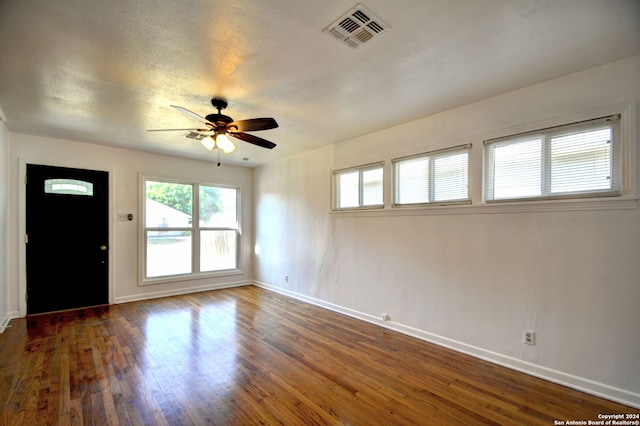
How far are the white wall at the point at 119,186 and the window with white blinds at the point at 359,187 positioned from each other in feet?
9.35

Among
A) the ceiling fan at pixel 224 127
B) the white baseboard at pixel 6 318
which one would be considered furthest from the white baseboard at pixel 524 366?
the white baseboard at pixel 6 318

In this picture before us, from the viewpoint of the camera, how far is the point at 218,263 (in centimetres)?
633

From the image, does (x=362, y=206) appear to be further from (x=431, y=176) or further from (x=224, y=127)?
(x=224, y=127)

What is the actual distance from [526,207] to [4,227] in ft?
21.3

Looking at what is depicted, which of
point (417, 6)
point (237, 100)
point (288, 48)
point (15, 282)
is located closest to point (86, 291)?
point (15, 282)

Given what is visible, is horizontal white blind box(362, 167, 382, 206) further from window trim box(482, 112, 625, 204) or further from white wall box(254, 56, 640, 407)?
window trim box(482, 112, 625, 204)

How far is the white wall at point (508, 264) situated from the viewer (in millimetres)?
2344

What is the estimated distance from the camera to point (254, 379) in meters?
2.60

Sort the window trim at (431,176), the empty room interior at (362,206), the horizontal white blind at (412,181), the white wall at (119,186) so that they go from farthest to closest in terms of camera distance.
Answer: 1. the white wall at (119,186)
2. the horizontal white blind at (412,181)
3. the window trim at (431,176)
4. the empty room interior at (362,206)

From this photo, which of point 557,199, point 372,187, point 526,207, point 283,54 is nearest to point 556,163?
point 557,199

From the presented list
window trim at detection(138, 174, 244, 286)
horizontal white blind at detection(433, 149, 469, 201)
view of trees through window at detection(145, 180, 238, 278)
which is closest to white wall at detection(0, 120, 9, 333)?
window trim at detection(138, 174, 244, 286)

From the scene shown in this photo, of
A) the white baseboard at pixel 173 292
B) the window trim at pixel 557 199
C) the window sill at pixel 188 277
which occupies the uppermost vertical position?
the window trim at pixel 557 199

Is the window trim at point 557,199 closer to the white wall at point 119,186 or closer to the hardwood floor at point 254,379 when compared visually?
the hardwood floor at point 254,379

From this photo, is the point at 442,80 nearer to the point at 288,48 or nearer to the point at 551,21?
the point at 551,21
